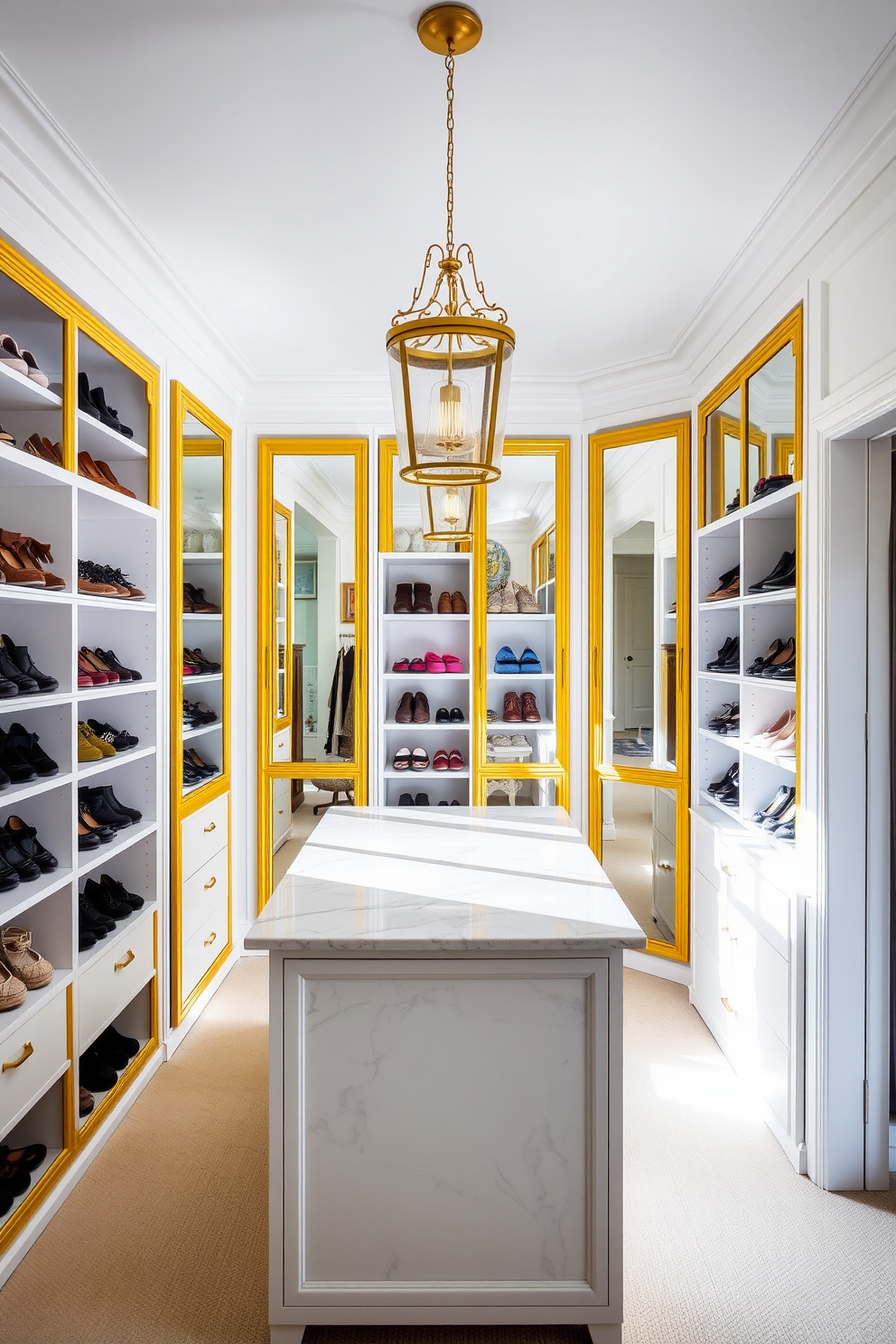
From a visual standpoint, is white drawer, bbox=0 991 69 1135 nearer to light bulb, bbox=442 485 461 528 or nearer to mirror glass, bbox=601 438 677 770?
light bulb, bbox=442 485 461 528

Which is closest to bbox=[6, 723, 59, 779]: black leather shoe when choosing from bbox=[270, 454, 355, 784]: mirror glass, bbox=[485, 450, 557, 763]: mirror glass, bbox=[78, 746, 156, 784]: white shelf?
bbox=[78, 746, 156, 784]: white shelf

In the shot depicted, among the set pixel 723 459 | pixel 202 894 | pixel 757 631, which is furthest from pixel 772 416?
pixel 202 894

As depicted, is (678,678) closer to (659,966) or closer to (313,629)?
(659,966)

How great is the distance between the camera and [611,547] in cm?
408

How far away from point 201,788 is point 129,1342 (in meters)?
2.03

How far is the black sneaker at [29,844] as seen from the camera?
2.27m

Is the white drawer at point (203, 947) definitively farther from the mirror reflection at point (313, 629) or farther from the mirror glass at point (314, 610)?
the mirror glass at point (314, 610)

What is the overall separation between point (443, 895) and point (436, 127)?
190cm

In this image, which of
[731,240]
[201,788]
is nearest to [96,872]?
[201,788]

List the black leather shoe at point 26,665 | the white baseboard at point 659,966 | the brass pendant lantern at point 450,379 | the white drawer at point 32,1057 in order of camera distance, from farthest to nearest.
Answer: the white baseboard at point 659,966 → the black leather shoe at point 26,665 → the white drawer at point 32,1057 → the brass pendant lantern at point 450,379

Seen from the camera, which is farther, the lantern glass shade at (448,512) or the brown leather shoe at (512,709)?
the brown leather shoe at (512,709)

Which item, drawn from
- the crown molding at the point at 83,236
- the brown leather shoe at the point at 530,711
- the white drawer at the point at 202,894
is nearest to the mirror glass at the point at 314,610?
the white drawer at the point at 202,894

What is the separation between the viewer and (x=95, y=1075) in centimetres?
262

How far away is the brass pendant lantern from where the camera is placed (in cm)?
163
